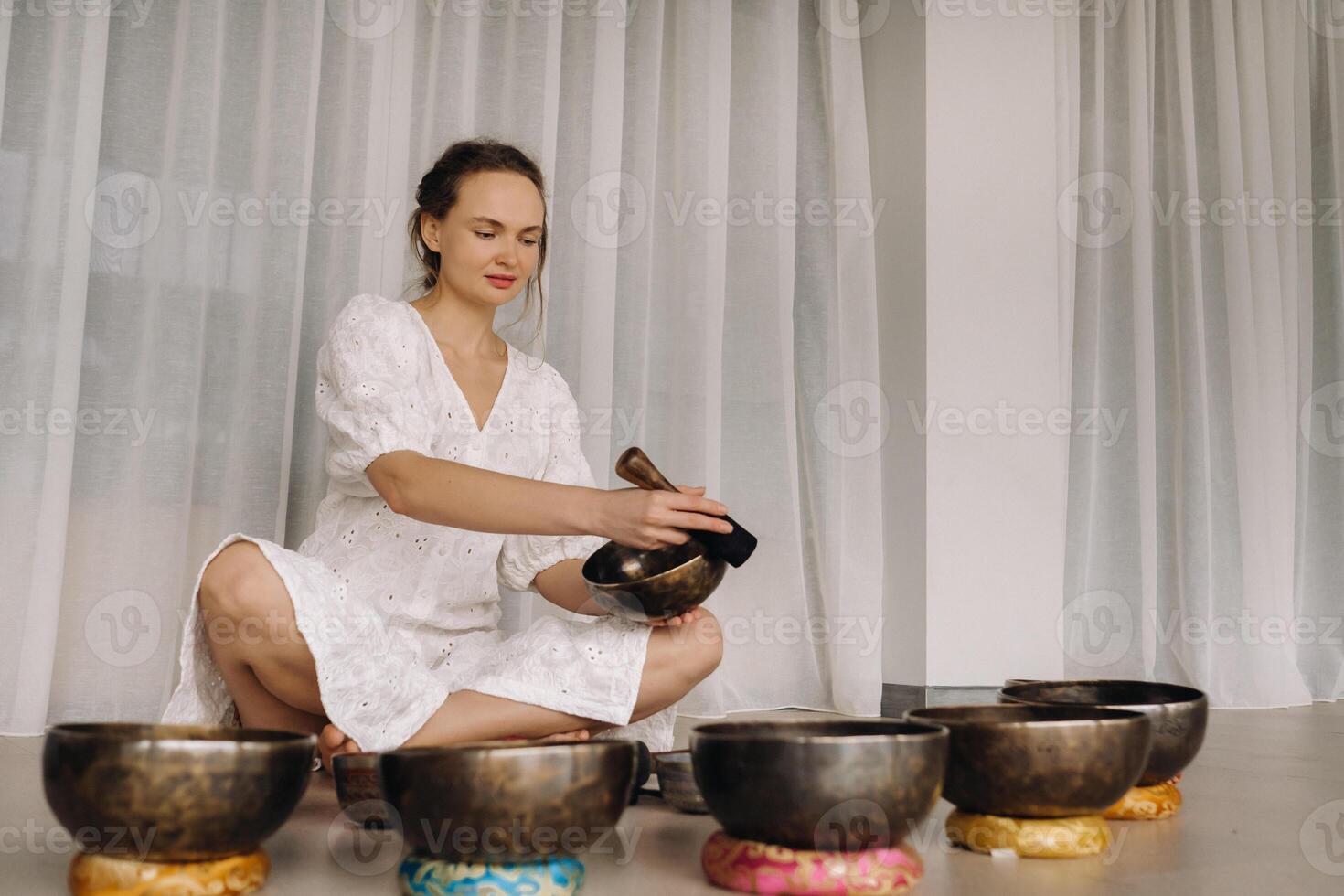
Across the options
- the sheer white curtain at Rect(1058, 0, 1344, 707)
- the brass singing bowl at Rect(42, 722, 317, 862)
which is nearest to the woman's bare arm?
the brass singing bowl at Rect(42, 722, 317, 862)

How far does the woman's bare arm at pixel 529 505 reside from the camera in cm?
140

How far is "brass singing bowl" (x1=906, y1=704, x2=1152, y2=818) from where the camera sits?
109 centimetres

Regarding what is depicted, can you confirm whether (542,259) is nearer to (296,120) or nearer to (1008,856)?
(296,120)

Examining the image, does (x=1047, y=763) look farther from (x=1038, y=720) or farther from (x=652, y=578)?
(x=652, y=578)

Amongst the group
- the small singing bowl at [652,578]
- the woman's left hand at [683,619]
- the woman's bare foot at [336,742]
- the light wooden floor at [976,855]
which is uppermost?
the small singing bowl at [652,578]

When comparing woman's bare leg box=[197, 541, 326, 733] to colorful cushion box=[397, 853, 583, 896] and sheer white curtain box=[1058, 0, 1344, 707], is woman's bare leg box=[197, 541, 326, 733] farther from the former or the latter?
sheer white curtain box=[1058, 0, 1344, 707]

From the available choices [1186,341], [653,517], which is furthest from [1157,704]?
[1186,341]

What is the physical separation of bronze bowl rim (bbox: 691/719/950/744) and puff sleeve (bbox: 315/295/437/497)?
71 cm

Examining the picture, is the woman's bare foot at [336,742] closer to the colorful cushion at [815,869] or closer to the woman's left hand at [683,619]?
the woman's left hand at [683,619]

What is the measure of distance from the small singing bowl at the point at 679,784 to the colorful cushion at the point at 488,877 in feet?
1.52

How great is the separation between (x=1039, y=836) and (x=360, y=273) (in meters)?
1.70

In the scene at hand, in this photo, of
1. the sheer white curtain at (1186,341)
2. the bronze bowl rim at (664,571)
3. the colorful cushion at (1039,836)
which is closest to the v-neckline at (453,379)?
the bronze bowl rim at (664,571)

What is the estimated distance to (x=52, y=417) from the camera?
6.61 feet

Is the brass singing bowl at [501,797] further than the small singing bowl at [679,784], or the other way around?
the small singing bowl at [679,784]
